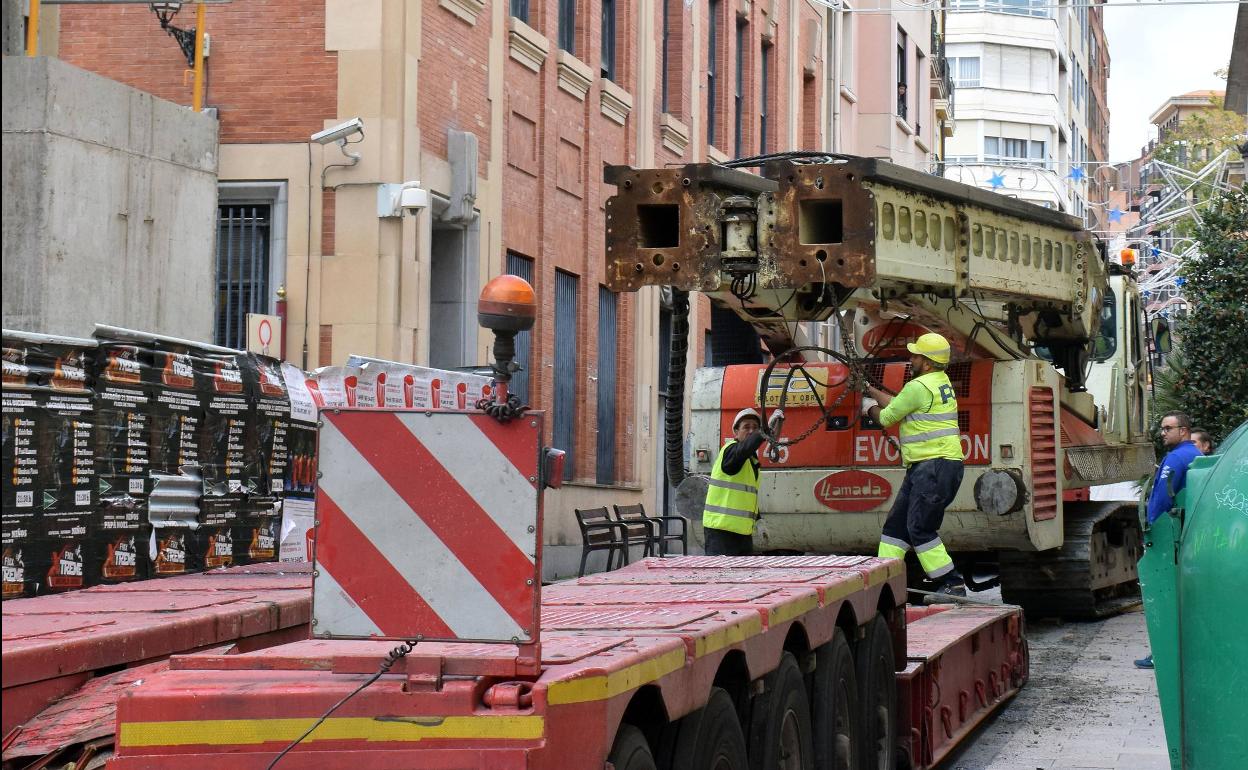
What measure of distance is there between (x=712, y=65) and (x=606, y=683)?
26972 millimetres

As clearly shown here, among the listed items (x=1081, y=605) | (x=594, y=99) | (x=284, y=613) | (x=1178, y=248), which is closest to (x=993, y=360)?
(x=1081, y=605)

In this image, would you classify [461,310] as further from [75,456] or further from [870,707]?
[870,707]

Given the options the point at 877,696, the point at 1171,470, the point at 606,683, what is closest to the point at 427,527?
the point at 606,683

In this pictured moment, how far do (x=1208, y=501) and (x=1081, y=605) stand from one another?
10699mm

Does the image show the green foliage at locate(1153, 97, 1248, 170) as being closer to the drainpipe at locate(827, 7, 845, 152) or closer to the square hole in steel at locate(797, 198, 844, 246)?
the drainpipe at locate(827, 7, 845, 152)

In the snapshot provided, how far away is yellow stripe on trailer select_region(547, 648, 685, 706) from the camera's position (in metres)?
4.29

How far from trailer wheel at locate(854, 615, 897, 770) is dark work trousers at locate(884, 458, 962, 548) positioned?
356 cm

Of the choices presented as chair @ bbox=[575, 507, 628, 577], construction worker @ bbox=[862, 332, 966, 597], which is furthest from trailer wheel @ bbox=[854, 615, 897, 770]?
chair @ bbox=[575, 507, 628, 577]

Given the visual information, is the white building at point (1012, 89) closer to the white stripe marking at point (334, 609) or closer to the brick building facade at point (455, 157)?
the brick building facade at point (455, 157)

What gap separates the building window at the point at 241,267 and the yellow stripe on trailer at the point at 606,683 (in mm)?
14263

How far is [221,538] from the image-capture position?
1098cm

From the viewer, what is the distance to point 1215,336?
21.5 meters

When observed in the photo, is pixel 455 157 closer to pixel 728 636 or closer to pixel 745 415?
pixel 745 415

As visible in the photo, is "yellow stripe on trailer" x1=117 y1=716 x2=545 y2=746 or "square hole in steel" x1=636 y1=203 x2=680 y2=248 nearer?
"yellow stripe on trailer" x1=117 y1=716 x2=545 y2=746
